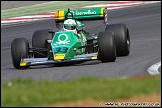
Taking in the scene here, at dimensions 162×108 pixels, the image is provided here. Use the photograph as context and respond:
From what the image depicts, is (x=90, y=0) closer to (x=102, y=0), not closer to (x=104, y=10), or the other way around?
(x=102, y=0)

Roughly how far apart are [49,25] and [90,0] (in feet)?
19.4

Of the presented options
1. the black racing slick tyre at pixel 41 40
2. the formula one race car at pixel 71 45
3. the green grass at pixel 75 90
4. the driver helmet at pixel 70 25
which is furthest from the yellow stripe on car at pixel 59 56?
the green grass at pixel 75 90

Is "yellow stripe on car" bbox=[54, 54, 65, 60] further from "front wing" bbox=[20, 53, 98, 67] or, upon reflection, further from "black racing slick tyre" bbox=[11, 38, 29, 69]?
"black racing slick tyre" bbox=[11, 38, 29, 69]

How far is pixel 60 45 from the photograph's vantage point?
14508mm

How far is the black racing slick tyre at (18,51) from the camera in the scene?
14508 mm

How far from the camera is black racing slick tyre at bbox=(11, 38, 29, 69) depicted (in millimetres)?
14508

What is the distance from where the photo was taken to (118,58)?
15.2 metres

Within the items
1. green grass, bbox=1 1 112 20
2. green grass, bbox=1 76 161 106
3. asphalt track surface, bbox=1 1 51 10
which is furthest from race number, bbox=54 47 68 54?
asphalt track surface, bbox=1 1 51 10

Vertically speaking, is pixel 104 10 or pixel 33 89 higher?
pixel 104 10

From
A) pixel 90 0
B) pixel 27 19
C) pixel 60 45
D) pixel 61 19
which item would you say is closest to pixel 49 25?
pixel 27 19

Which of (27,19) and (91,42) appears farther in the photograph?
(27,19)

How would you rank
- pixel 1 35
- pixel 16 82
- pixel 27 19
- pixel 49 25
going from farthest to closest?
pixel 27 19 → pixel 49 25 → pixel 1 35 → pixel 16 82

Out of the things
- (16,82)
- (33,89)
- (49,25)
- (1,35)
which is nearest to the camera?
(33,89)

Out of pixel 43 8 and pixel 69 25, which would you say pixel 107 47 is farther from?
pixel 43 8
